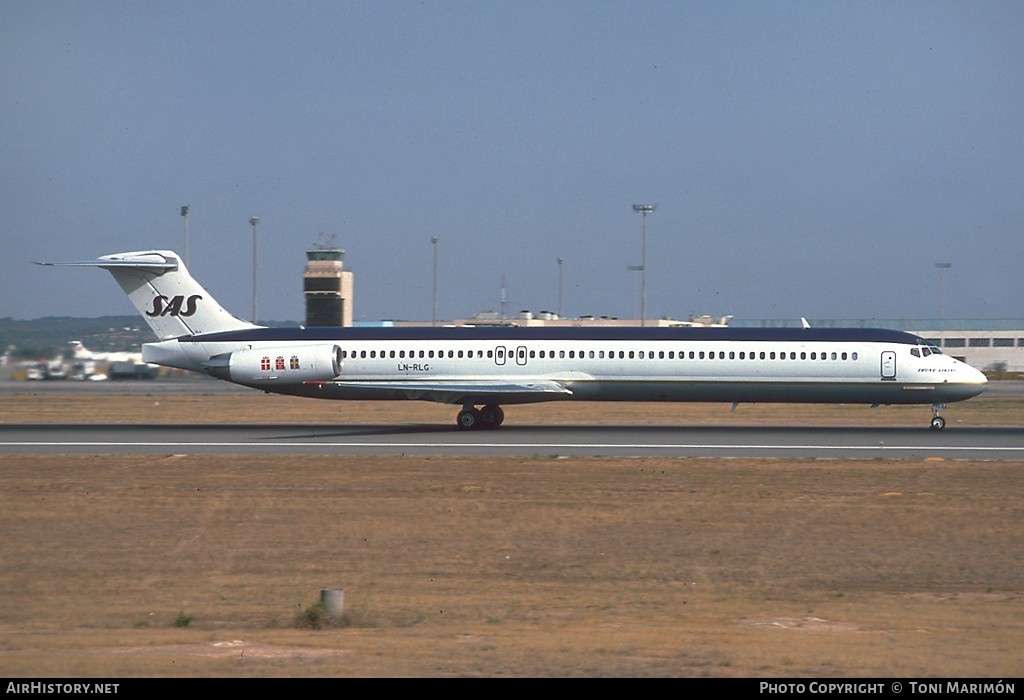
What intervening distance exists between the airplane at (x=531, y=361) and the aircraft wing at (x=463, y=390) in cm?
5

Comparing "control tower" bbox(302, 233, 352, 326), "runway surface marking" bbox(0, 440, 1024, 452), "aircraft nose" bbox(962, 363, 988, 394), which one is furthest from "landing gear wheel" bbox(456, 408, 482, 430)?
"control tower" bbox(302, 233, 352, 326)

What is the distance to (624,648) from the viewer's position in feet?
35.2

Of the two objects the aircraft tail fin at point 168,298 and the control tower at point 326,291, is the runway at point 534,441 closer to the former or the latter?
the aircraft tail fin at point 168,298

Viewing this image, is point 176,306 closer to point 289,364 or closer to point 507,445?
point 289,364

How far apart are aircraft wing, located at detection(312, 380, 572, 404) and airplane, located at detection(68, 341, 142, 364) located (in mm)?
40750

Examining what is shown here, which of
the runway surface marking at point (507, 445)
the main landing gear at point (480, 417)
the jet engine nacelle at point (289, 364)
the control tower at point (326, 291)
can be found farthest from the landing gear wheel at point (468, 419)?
the control tower at point (326, 291)

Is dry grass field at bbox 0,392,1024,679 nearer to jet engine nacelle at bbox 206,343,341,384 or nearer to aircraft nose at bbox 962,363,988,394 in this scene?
jet engine nacelle at bbox 206,343,341,384

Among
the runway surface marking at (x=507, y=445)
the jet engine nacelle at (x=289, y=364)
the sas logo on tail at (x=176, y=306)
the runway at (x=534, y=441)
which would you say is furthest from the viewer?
the sas logo on tail at (x=176, y=306)

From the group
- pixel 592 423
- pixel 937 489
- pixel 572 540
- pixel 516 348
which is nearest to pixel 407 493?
pixel 572 540

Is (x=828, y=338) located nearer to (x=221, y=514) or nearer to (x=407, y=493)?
(x=407, y=493)

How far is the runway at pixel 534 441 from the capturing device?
2831 cm

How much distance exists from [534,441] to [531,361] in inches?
209

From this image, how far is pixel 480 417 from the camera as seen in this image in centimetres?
3622

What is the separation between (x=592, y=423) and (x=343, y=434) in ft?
30.3
